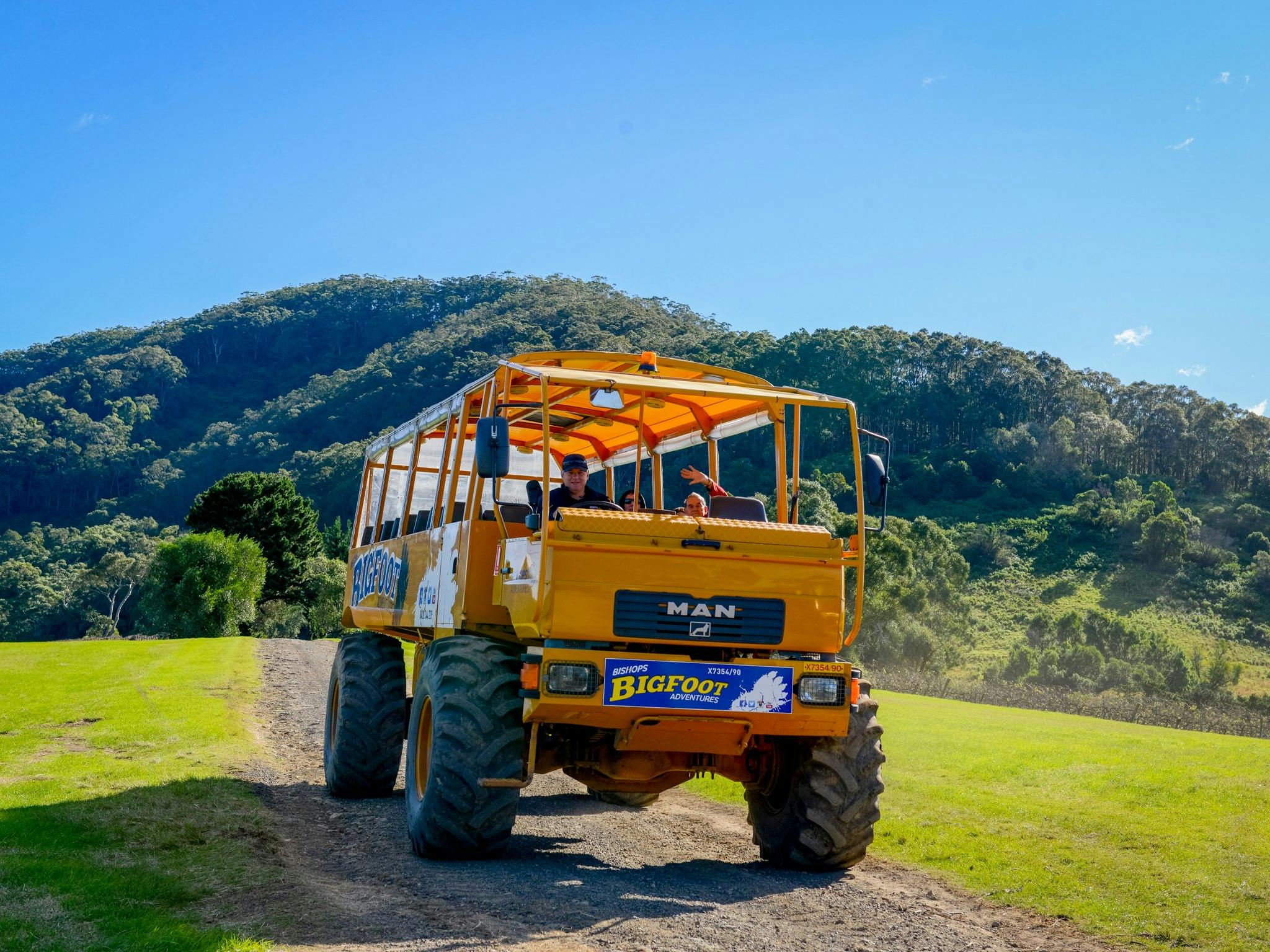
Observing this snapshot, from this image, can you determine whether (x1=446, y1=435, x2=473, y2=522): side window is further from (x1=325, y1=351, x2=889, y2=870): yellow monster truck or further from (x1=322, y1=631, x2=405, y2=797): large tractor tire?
(x1=322, y1=631, x2=405, y2=797): large tractor tire

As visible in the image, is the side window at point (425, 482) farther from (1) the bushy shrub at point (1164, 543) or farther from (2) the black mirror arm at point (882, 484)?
(1) the bushy shrub at point (1164, 543)

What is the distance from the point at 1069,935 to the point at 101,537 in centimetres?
12212

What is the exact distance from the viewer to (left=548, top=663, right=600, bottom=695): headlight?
7.84 metres

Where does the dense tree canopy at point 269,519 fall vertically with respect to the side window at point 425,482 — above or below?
above

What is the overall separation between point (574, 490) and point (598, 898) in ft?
11.4

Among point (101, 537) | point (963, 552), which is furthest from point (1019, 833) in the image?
point (101, 537)

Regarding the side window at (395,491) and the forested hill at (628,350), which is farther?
the forested hill at (628,350)

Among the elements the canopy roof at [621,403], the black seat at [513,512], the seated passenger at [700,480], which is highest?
the canopy roof at [621,403]

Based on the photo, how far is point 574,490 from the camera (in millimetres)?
9773

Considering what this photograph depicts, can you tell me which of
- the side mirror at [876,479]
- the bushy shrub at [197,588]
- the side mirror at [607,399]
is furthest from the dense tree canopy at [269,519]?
the side mirror at [876,479]

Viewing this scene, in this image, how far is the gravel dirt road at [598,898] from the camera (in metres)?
6.65

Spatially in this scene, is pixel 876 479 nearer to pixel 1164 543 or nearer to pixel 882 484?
pixel 882 484

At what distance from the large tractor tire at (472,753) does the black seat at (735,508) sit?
6.85 ft

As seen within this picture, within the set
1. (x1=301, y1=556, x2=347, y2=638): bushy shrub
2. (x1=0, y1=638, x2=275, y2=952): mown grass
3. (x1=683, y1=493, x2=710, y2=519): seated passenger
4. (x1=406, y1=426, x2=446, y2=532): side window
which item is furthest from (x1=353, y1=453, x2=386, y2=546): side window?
(x1=301, y1=556, x2=347, y2=638): bushy shrub
